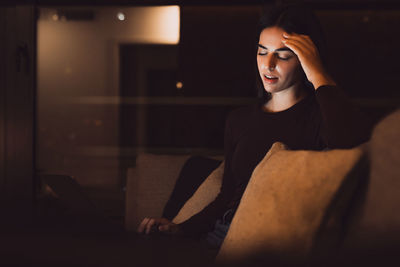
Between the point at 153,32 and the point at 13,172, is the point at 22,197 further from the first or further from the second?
the point at 153,32

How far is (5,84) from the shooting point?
3.53 meters

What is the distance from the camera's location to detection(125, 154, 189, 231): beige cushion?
238 centimetres

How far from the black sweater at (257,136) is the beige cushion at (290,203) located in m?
0.31

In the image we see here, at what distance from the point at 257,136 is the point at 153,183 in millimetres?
900

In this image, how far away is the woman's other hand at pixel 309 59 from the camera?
1.36m

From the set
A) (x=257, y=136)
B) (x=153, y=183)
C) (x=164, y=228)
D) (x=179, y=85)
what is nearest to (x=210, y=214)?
(x=164, y=228)

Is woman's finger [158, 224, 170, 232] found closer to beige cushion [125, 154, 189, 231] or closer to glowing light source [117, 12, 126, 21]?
beige cushion [125, 154, 189, 231]

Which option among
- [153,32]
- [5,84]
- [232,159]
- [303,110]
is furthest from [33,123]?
[153,32]

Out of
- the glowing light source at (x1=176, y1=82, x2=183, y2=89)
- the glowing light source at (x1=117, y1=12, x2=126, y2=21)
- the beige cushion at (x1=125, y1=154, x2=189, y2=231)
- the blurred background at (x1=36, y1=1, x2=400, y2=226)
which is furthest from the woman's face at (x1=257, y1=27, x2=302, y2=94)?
the glowing light source at (x1=117, y1=12, x2=126, y2=21)

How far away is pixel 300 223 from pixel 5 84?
3.10 metres

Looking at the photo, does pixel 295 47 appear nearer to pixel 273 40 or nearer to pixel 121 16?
pixel 273 40

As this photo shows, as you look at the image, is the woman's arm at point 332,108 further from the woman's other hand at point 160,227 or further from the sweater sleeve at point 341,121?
the woman's other hand at point 160,227

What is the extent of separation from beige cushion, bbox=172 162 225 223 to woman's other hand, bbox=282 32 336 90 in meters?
0.77

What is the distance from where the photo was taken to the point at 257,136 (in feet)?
5.38
